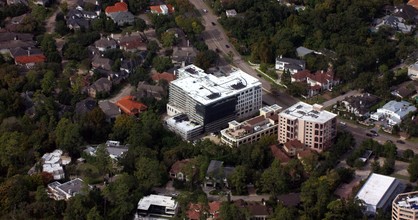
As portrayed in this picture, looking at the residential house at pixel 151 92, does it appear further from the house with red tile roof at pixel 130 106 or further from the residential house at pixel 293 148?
the residential house at pixel 293 148

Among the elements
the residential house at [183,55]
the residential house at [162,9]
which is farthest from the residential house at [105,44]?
the residential house at [162,9]

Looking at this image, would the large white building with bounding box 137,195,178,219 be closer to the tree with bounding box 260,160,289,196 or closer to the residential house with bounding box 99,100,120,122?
the tree with bounding box 260,160,289,196

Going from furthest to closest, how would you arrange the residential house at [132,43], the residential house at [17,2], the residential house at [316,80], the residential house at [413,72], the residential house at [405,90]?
1. the residential house at [17,2]
2. the residential house at [132,43]
3. the residential house at [413,72]
4. the residential house at [316,80]
5. the residential house at [405,90]

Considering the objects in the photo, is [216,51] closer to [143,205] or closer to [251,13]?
[251,13]

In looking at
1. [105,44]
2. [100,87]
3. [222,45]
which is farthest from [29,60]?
[222,45]

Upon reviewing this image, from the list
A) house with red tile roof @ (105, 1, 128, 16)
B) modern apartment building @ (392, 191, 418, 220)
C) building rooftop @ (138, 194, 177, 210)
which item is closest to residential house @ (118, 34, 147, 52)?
house with red tile roof @ (105, 1, 128, 16)

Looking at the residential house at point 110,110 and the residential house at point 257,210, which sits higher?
the residential house at point 110,110

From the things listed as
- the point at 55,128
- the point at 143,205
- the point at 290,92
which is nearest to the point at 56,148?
the point at 55,128

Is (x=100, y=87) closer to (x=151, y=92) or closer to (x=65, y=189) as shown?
(x=151, y=92)
